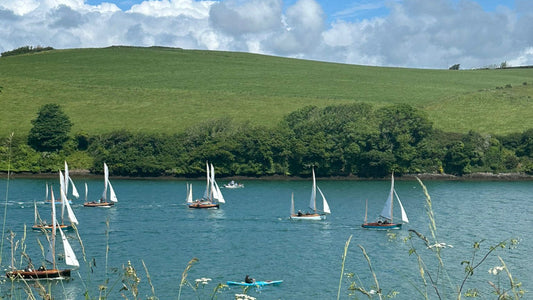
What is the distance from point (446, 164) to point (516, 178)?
14231mm

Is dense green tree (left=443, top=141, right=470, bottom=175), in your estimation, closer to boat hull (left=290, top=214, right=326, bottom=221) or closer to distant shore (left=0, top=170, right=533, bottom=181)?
distant shore (left=0, top=170, right=533, bottom=181)

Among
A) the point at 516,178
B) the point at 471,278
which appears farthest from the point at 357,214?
the point at 516,178

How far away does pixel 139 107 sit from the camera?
164875 millimetres

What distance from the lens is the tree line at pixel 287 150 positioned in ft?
449

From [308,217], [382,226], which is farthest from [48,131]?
[382,226]

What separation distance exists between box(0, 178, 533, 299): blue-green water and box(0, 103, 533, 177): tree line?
17816 mm

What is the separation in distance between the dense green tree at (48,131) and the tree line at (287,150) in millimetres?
213

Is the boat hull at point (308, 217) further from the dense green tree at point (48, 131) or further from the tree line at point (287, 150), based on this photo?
the dense green tree at point (48, 131)

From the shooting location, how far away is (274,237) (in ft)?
226

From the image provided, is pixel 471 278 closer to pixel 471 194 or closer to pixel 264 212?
pixel 264 212

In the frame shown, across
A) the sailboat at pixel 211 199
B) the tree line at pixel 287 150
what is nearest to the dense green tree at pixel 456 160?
the tree line at pixel 287 150

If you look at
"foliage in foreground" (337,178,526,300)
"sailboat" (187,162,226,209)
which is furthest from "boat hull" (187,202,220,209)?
"foliage in foreground" (337,178,526,300)

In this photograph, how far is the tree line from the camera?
13700 cm

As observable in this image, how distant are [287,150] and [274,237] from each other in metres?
69.9
